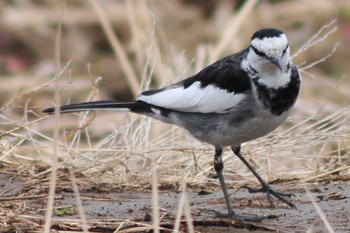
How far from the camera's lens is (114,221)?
17.0 ft

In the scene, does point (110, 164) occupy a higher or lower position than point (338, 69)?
lower

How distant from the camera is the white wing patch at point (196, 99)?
5.55 m

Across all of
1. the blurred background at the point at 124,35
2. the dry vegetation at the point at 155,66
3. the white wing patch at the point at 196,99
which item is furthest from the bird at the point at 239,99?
the blurred background at the point at 124,35

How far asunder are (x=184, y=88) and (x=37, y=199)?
88cm

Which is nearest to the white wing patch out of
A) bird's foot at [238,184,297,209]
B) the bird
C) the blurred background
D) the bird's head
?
the bird

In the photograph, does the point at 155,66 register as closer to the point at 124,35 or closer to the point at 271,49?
the point at 124,35

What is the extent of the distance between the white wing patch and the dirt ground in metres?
0.46

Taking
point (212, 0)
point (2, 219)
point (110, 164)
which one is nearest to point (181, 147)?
point (110, 164)

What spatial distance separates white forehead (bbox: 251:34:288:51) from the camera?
17.5ft

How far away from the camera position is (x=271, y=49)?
17.5 feet

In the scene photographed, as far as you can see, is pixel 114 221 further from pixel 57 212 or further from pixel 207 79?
pixel 207 79

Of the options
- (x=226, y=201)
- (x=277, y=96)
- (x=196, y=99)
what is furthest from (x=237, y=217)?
(x=196, y=99)

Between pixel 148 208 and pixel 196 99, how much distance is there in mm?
564

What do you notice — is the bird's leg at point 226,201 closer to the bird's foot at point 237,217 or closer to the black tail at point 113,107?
the bird's foot at point 237,217
